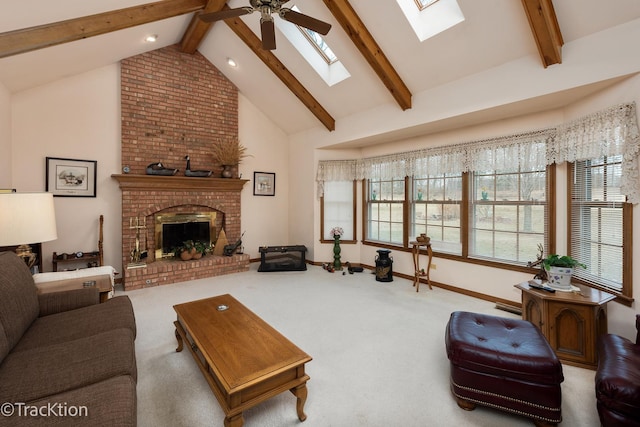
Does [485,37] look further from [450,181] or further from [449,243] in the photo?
[449,243]

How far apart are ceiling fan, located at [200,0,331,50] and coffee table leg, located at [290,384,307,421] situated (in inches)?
113

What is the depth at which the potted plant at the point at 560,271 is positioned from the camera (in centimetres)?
270

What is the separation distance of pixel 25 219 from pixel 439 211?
4.86 meters

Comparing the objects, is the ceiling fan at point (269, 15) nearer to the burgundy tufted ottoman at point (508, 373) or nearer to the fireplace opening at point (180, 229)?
the burgundy tufted ottoman at point (508, 373)

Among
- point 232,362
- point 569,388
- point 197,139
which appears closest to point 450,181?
point 569,388

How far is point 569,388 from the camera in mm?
2150

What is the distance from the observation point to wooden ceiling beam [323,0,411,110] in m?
3.47

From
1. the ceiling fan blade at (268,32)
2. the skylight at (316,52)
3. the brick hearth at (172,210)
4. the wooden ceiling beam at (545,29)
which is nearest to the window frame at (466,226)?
the wooden ceiling beam at (545,29)

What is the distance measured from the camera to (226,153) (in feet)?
18.4

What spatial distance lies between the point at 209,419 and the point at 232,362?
0.44 metres

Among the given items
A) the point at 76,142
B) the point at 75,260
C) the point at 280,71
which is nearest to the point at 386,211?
the point at 280,71

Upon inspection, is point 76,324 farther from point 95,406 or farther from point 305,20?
point 305,20

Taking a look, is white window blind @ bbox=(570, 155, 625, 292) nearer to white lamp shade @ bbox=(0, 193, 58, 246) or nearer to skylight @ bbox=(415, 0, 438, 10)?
skylight @ bbox=(415, 0, 438, 10)

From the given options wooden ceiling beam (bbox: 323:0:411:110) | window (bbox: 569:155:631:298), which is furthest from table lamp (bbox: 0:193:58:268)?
window (bbox: 569:155:631:298)
